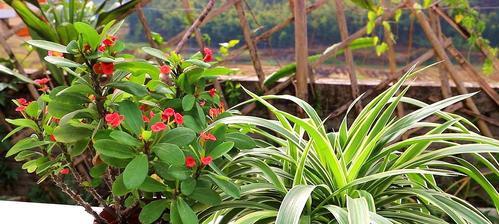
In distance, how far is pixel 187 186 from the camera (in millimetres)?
863

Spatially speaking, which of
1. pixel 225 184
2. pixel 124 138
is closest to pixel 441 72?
pixel 225 184

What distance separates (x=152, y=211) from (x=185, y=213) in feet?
0.18

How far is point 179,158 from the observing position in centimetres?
83

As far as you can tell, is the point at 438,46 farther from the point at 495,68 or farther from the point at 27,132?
the point at 27,132

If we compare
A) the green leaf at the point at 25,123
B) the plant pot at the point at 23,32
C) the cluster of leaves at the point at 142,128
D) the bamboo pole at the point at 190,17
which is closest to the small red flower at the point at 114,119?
→ the cluster of leaves at the point at 142,128

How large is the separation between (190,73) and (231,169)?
206 mm

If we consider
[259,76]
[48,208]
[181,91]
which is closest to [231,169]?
[181,91]

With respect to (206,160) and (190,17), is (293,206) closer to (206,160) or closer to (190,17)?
(206,160)

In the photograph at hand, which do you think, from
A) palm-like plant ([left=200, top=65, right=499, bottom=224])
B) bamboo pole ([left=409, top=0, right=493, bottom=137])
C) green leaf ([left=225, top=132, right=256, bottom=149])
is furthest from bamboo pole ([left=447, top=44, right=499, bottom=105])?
green leaf ([left=225, top=132, right=256, bottom=149])

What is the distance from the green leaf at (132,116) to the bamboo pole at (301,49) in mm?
1235

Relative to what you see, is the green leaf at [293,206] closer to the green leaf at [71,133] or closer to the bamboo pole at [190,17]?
the green leaf at [71,133]

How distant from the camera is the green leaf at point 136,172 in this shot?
2.65 feet

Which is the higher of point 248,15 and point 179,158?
point 179,158

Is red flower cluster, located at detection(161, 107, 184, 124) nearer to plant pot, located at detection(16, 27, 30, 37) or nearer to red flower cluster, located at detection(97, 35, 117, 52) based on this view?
red flower cluster, located at detection(97, 35, 117, 52)
